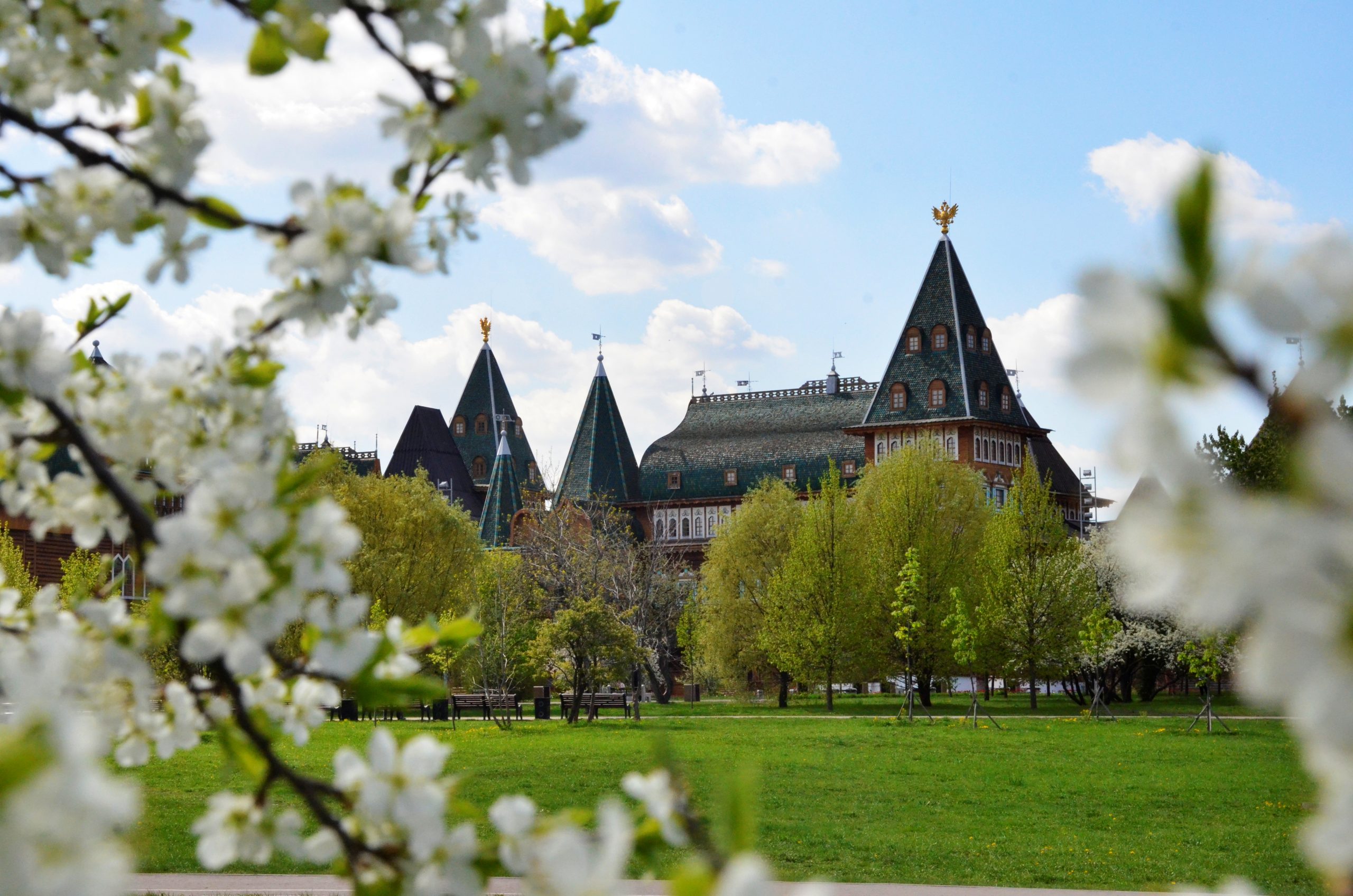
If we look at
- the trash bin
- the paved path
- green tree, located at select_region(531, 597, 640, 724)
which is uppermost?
green tree, located at select_region(531, 597, 640, 724)

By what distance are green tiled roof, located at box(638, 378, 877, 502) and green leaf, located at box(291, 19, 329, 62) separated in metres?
59.1

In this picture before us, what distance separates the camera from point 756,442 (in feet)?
211

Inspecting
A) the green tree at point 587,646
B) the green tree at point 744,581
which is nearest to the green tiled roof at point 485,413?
the green tree at point 744,581

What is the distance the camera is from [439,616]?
34062 millimetres

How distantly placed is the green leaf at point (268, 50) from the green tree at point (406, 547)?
108 ft

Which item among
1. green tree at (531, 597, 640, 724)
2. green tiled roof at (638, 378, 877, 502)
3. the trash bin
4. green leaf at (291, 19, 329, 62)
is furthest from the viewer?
green tiled roof at (638, 378, 877, 502)

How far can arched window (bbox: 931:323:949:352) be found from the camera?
176ft

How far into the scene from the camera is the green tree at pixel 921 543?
119ft

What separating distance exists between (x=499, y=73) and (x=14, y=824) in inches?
41.8

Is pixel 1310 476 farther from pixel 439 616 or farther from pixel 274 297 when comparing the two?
pixel 439 616

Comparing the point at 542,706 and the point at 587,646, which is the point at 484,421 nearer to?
the point at 542,706

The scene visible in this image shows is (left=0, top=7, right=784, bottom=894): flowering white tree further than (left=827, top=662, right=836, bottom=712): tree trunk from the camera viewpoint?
No

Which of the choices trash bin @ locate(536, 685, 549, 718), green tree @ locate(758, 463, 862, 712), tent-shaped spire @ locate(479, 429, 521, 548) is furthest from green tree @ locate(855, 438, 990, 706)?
tent-shaped spire @ locate(479, 429, 521, 548)

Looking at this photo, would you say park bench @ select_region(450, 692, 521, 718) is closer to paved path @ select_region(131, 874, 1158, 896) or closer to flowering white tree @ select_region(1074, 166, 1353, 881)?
paved path @ select_region(131, 874, 1158, 896)
